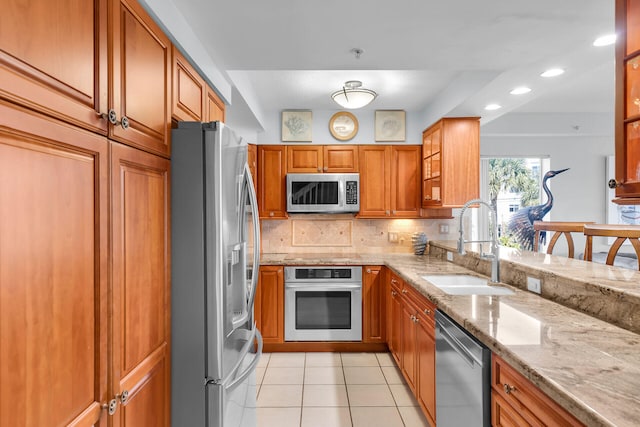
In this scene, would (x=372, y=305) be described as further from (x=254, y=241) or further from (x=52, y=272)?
(x=52, y=272)

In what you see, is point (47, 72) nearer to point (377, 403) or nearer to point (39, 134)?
point (39, 134)

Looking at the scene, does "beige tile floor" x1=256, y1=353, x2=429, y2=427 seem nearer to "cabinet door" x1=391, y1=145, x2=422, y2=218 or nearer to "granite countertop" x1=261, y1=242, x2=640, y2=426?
"granite countertop" x1=261, y1=242, x2=640, y2=426

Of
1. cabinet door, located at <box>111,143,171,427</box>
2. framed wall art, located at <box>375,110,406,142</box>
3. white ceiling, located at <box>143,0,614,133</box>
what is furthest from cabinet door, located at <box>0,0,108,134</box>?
framed wall art, located at <box>375,110,406,142</box>

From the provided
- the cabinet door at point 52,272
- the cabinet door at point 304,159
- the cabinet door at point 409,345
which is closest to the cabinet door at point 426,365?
the cabinet door at point 409,345

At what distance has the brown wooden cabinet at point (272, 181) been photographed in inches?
153

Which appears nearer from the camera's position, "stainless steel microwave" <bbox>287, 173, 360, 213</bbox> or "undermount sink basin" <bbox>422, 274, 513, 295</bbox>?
"undermount sink basin" <bbox>422, 274, 513, 295</bbox>

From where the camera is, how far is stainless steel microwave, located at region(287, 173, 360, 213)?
3.77m

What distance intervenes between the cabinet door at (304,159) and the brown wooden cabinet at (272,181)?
7 centimetres

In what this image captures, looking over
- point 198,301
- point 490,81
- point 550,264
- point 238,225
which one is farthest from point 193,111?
point 550,264

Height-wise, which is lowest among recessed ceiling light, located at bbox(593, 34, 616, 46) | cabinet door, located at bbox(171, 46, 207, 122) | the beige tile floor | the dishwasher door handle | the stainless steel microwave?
the beige tile floor

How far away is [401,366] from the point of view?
→ 9.34 ft

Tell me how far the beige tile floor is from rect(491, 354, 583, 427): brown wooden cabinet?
1.21 meters

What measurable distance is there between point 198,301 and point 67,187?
0.75 metres

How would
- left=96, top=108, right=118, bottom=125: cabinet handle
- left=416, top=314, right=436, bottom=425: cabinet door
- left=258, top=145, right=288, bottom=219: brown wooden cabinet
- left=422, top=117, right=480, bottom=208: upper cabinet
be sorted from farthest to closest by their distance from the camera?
left=258, top=145, right=288, bottom=219: brown wooden cabinet → left=422, top=117, right=480, bottom=208: upper cabinet → left=416, top=314, right=436, bottom=425: cabinet door → left=96, top=108, right=118, bottom=125: cabinet handle
